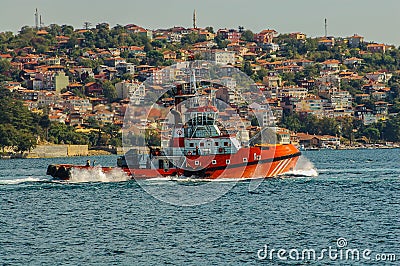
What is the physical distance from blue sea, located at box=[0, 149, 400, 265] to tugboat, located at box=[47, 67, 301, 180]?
86 cm

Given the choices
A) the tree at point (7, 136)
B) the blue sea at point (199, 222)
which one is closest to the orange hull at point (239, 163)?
the blue sea at point (199, 222)

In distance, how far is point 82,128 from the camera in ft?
646

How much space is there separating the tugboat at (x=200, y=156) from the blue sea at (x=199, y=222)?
0.86m

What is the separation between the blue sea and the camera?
39.0 m

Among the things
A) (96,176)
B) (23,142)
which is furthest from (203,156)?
(23,142)

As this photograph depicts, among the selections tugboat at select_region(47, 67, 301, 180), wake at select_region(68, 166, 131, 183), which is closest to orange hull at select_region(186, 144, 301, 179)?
tugboat at select_region(47, 67, 301, 180)

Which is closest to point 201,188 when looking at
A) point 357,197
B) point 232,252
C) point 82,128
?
point 357,197

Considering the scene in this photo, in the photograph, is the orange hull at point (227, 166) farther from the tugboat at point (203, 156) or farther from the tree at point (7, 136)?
the tree at point (7, 136)

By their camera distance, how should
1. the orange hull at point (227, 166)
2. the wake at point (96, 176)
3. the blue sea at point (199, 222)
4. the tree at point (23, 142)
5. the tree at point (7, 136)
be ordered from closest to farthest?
the blue sea at point (199, 222) < the orange hull at point (227, 166) < the wake at point (96, 176) < the tree at point (7, 136) < the tree at point (23, 142)

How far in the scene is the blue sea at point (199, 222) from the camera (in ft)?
128

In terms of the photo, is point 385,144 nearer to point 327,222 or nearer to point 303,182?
point 303,182

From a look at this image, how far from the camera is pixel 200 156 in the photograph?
65.9 meters

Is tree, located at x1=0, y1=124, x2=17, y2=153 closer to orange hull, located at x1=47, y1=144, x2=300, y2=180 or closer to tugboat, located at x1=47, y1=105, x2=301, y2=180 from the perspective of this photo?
orange hull, located at x1=47, y1=144, x2=300, y2=180

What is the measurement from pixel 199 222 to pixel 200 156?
17907 mm
